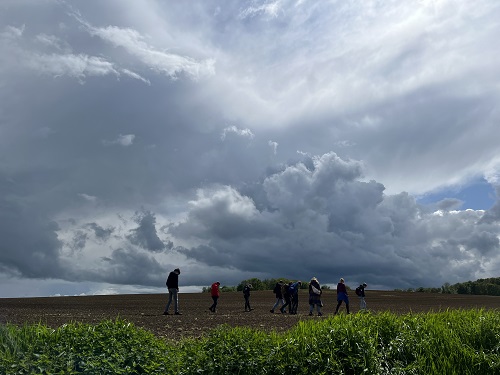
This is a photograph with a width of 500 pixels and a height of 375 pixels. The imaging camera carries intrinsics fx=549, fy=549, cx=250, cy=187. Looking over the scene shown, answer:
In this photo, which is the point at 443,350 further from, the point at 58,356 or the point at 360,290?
the point at 360,290

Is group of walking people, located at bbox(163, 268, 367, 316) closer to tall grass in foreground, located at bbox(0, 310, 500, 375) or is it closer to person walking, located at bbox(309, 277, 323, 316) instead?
person walking, located at bbox(309, 277, 323, 316)

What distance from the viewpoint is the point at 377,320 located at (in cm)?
1099

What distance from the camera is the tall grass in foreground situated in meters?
8.63

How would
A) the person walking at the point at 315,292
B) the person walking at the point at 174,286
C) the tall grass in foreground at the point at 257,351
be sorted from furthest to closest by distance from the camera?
the person walking at the point at 315,292 < the person walking at the point at 174,286 < the tall grass in foreground at the point at 257,351

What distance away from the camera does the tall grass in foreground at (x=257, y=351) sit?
863 centimetres

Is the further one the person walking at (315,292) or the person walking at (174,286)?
the person walking at (315,292)

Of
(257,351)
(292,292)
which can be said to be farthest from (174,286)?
(257,351)

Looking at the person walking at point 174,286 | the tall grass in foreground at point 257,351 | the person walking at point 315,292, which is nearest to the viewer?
the tall grass in foreground at point 257,351

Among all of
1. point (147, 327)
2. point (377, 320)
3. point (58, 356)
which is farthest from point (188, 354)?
point (147, 327)

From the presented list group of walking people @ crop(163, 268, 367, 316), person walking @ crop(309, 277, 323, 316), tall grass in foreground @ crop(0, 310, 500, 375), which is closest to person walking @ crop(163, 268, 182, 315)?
group of walking people @ crop(163, 268, 367, 316)

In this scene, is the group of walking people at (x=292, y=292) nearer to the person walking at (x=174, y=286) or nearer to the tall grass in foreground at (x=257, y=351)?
the person walking at (x=174, y=286)

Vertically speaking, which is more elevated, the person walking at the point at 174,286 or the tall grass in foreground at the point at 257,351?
the person walking at the point at 174,286

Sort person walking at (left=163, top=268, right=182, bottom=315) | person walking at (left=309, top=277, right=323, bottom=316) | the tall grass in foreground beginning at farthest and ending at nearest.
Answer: person walking at (left=309, top=277, right=323, bottom=316), person walking at (left=163, top=268, right=182, bottom=315), the tall grass in foreground

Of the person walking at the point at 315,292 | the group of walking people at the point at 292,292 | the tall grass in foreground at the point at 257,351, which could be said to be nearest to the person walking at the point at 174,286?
the group of walking people at the point at 292,292
